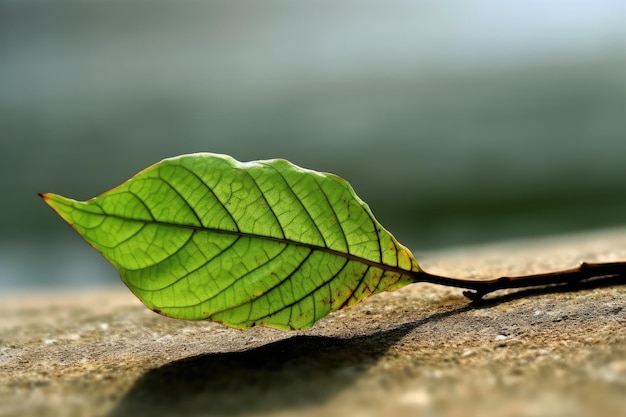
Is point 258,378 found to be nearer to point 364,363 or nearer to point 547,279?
point 364,363

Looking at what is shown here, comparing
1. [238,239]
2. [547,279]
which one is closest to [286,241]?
[238,239]

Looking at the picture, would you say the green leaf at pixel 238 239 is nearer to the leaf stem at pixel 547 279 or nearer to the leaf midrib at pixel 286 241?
the leaf midrib at pixel 286 241

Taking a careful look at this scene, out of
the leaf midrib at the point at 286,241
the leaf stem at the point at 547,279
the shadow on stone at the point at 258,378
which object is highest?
the leaf midrib at the point at 286,241

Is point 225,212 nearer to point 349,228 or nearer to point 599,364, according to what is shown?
point 349,228

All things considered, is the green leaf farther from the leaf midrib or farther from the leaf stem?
the leaf stem

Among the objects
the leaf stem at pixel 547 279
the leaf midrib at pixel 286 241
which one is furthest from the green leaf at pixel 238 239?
the leaf stem at pixel 547 279

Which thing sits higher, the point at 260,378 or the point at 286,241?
the point at 286,241
